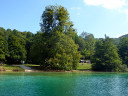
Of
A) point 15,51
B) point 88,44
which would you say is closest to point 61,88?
point 15,51

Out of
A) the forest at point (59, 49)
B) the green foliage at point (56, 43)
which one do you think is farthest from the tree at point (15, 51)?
the green foliage at point (56, 43)

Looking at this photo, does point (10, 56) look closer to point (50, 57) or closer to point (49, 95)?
point (50, 57)

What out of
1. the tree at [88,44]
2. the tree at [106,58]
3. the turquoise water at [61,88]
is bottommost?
the turquoise water at [61,88]

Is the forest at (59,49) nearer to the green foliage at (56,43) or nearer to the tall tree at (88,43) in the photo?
the green foliage at (56,43)

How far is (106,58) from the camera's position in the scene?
53938mm

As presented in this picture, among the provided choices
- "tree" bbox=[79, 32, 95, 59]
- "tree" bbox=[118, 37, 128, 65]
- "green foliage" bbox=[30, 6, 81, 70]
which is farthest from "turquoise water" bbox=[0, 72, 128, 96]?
"tree" bbox=[79, 32, 95, 59]

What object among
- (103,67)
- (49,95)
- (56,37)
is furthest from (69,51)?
(49,95)

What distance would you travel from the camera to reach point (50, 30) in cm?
5106

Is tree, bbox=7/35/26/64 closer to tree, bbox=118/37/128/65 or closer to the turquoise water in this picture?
the turquoise water

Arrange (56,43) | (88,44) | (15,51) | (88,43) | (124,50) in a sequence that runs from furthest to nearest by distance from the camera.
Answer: (88,43) < (88,44) < (124,50) < (15,51) < (56,43)

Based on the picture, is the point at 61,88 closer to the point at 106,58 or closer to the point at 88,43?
the point at 106,58

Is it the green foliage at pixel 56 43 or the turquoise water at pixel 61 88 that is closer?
the turquoise water at pixel 61 88

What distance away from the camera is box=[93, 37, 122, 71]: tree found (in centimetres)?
5279

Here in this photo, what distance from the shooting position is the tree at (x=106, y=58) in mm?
52791
